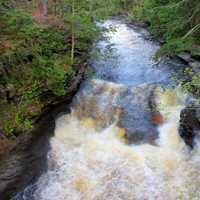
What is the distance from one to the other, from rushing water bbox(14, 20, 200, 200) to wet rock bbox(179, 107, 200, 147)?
293mm

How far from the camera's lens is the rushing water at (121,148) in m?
8.93

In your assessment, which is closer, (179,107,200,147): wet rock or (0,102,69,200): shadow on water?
(0,102,69,200): shadow on water

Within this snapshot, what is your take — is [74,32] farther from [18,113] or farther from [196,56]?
[196,56]

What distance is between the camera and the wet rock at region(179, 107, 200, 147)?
33.5 ft

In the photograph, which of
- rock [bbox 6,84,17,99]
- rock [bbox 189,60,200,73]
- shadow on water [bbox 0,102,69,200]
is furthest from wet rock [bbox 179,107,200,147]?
rock [bbox 6,84,17,99]

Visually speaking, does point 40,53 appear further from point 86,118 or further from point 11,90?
point 86,118

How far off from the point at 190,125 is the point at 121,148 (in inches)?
109

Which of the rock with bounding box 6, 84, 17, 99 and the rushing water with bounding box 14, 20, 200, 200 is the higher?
the rock with bounding box 6, 84, 17, 99

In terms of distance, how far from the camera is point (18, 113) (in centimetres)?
1063

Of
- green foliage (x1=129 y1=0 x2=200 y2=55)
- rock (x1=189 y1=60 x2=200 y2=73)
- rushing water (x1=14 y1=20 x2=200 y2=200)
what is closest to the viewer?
rushing water (x1=14 y1=20 x2=200 y2=200)

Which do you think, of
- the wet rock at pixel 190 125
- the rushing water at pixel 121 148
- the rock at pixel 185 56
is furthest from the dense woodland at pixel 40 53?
the rushing water at pixel 121 148

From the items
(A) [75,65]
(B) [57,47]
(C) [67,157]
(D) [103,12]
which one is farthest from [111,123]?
(D) [103,12]

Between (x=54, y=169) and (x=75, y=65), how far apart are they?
20.4 feet

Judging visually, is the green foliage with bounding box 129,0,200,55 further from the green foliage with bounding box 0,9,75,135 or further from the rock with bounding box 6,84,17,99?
the rock with bounding box 6,84,17,99
